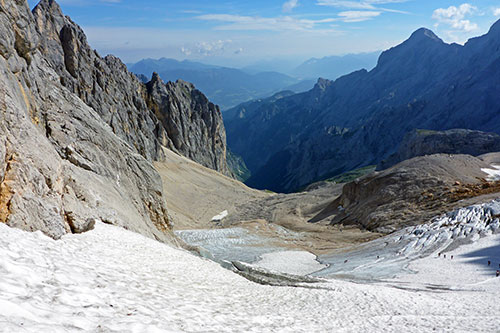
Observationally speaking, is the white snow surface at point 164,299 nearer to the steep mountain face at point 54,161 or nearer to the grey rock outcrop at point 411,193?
the steep mountain face at point 54,161

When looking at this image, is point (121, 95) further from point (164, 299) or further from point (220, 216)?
point (164, 299)

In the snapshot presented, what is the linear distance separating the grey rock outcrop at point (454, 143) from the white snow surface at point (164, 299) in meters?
100.0

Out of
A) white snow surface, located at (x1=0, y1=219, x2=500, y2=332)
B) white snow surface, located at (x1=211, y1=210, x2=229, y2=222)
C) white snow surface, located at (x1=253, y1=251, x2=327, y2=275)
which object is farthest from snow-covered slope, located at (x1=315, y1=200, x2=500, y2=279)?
white snow surface, located at (x1=211, y1=210, x2=229, y2=222)

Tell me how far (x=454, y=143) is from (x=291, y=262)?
319ft

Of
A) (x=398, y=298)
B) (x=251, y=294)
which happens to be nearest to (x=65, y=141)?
(x=251, y=294)

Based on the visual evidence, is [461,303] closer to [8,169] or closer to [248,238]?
[8,169]

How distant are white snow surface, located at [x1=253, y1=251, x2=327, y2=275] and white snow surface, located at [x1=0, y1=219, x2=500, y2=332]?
469 inches

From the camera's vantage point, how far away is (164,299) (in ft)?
33.7

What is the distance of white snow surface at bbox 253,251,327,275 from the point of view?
31.1 metres

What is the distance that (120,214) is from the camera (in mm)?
19844

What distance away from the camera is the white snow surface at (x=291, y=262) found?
31.1 meters

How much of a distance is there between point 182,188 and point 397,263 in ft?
175

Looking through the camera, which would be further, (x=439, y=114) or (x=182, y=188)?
(x=439, y=114)

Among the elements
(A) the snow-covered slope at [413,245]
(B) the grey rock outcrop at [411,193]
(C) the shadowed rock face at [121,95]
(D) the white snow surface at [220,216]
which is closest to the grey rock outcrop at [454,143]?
(B) the grey rock outcrop at [411,193]
